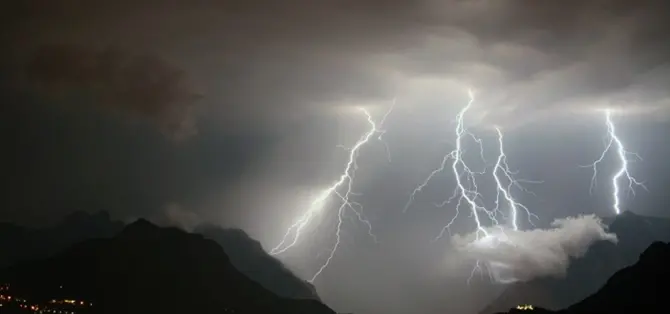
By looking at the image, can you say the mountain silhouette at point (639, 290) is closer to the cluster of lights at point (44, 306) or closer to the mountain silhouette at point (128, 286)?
the cluster of lights at point (44, 306)

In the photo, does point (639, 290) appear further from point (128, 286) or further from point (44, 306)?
point (128, 286)

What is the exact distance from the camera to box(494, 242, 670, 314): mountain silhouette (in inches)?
3546

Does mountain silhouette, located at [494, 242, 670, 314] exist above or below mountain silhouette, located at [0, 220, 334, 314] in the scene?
below

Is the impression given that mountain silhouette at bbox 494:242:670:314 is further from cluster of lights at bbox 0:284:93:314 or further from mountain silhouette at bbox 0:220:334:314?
mountain silhouette at bbox 0:220:334:314

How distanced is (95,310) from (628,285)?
434 feet

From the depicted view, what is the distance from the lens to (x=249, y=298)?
623ft

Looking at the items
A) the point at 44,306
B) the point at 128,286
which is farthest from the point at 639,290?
the point at 128,286

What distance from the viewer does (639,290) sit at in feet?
316

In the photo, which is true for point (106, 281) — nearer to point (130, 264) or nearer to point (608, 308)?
point (130, 264)

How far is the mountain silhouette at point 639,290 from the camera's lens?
3546 inches

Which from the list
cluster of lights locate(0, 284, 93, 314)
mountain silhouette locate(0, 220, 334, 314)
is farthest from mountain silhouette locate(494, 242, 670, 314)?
mountain silhouette locate(0, 220, 334, 314)

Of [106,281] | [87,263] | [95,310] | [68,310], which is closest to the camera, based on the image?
[68,310]

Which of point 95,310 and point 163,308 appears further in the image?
point 163,308

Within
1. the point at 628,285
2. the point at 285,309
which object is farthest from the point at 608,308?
the point at 285,309
